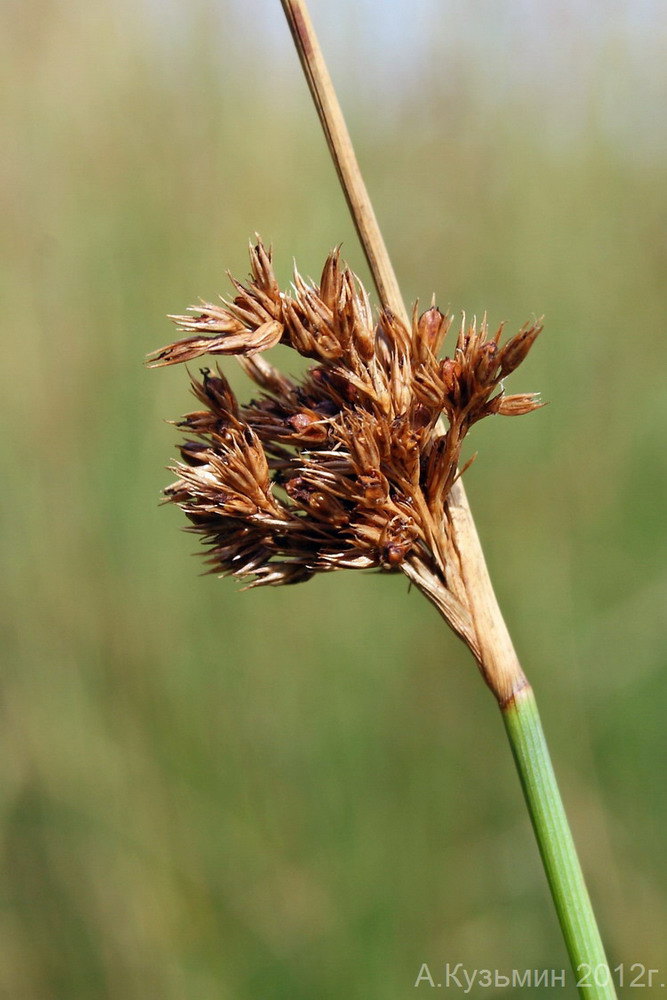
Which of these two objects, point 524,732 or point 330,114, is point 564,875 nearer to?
point 524,732

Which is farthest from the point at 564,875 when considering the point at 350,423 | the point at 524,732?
the point at 350,423

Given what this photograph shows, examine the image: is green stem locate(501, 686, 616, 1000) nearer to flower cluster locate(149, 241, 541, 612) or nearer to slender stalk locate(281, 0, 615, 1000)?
slender stalk locate(281, 0, 615, 1000)

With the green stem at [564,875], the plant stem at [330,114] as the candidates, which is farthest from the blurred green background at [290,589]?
the plant stem at [330,114]

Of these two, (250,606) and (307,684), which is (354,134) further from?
(307,684)

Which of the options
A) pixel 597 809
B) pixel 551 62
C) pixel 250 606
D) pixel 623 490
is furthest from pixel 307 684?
pixel 551 62

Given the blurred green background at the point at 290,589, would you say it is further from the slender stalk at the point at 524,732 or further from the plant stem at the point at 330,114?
the plant stem at the point at 330,114

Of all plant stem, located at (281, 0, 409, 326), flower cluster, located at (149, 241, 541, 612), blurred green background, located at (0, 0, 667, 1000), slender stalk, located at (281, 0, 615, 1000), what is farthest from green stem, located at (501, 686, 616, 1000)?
blurred green background, located at (0, 0, 667, 1000)
